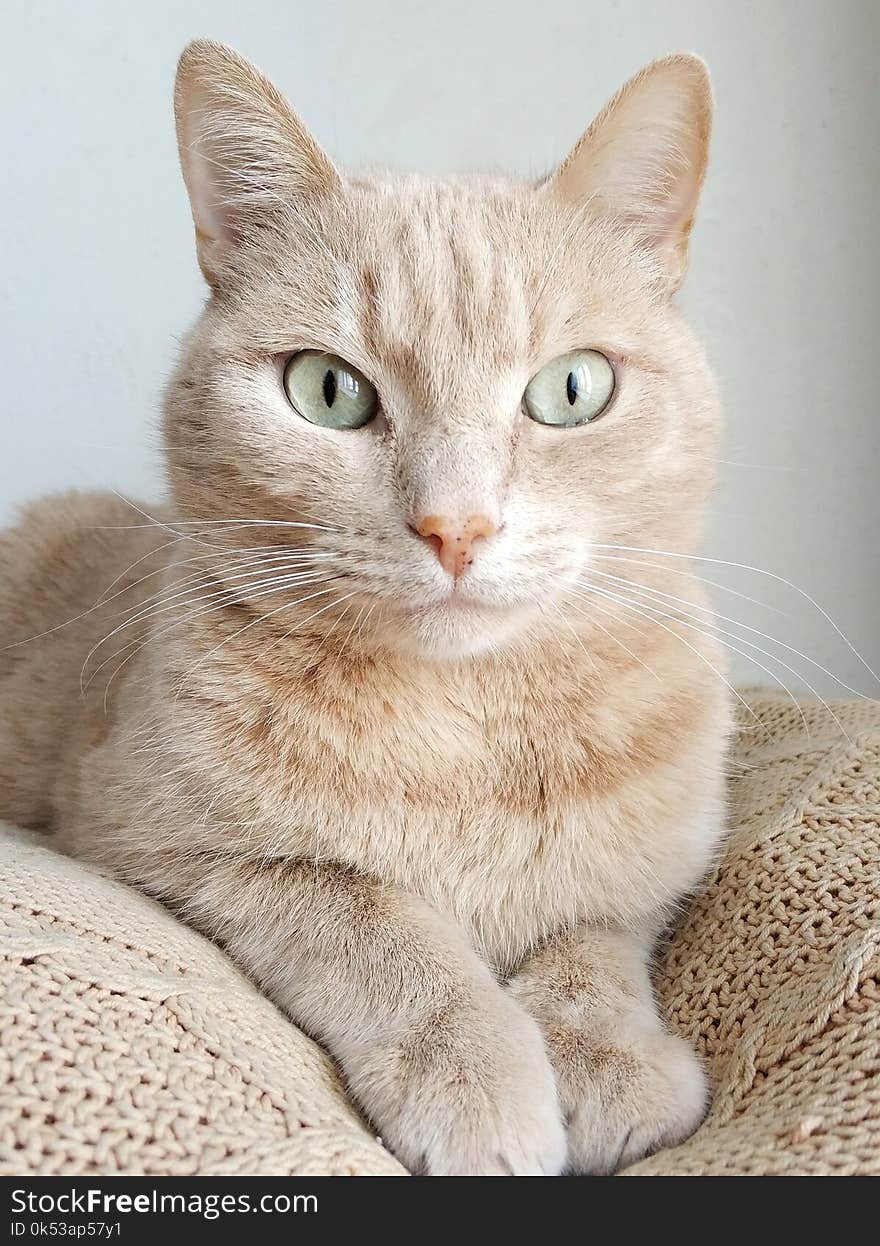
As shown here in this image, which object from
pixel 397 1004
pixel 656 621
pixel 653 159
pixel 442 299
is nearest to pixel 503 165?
pixel 653 159

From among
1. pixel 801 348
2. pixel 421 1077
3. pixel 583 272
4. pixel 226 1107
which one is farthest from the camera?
pixel 801 348

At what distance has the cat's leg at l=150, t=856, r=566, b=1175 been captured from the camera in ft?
2.76

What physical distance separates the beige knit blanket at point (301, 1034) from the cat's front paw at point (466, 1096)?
0.04 meters

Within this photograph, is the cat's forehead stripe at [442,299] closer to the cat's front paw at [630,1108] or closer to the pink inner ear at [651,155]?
the pink inner ear at [651,155]

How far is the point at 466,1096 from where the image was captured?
2.79 ft

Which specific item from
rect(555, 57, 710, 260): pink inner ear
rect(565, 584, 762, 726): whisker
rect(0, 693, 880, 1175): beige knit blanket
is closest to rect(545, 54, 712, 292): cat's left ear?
rect(555, 57, 710, 260): pink inner ear

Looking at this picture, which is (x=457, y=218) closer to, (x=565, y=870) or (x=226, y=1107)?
(x=565, y=870)

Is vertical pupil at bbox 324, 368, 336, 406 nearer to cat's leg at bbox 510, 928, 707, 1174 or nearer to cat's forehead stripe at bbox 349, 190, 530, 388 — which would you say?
cat's forehead stripe at bbox 349, 190, 530, 388

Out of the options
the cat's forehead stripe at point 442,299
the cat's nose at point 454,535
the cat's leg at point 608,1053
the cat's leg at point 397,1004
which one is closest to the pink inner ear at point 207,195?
the cat's forehead stripe at point 442,299

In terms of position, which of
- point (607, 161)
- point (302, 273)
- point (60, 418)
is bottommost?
point (60, 418)

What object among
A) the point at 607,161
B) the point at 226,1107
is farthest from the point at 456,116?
the point at 226,1107

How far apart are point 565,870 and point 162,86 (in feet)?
6.16

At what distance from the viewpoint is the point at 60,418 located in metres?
2.26

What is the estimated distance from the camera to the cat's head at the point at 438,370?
994 millimetres
